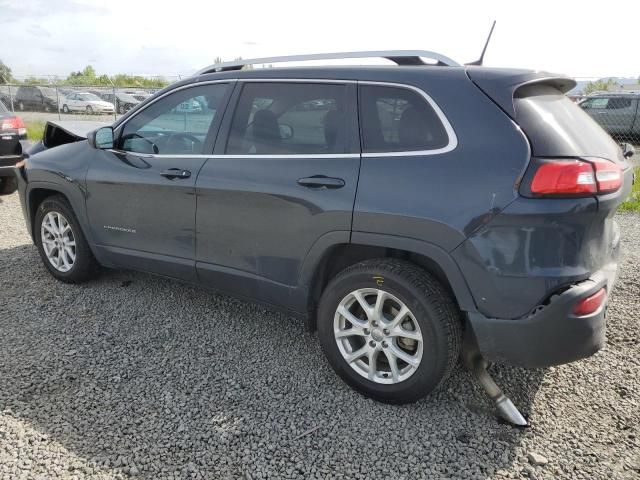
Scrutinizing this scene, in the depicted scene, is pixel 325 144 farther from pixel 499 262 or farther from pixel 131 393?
pixel 131 393

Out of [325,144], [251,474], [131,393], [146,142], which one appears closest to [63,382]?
[131,393]

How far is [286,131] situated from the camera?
3.17 metres

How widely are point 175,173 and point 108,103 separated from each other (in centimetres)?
2028

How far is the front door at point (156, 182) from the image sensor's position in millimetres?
3537

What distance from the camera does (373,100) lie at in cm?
290

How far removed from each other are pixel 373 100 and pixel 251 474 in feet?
6.49

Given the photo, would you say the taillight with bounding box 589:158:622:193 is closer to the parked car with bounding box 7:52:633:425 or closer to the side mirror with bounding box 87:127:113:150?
the parked car with bounding box 7:52:633:425

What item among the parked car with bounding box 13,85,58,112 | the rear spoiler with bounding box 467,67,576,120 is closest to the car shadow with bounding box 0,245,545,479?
the rear spoiler with bounding box 467,67,576,120

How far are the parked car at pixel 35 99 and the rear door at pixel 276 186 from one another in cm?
2117

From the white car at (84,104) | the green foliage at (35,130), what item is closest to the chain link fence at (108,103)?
the white car at (84,104)

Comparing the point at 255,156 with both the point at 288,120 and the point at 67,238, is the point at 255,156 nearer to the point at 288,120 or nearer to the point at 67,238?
the point at 288,120

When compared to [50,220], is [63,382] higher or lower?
lower

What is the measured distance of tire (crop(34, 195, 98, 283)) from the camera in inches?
171

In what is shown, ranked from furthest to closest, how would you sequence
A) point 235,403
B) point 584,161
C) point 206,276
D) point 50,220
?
point 50,220 → point 206,276 → point 235,403 → point 584,161
